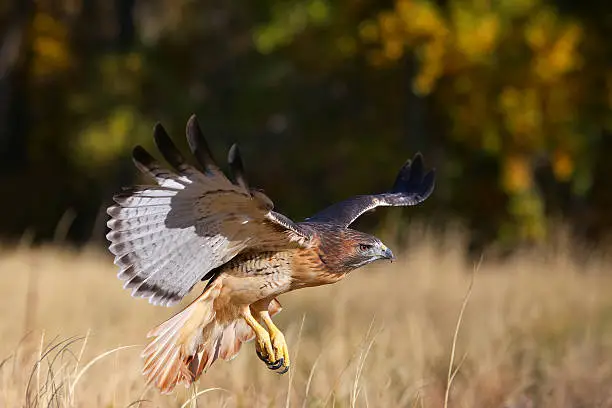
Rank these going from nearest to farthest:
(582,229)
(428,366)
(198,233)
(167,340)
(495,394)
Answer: (198,233), (167,340), (495,394), (428,366), (582,229)

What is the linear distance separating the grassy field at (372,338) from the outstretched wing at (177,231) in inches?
11.4

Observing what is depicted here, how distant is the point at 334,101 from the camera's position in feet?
53.2

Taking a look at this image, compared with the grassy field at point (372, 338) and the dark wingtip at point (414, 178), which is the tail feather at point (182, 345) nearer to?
the grassy field at point (372, 338)

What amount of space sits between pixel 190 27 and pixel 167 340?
1575 cm

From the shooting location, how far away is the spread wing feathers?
4926mm

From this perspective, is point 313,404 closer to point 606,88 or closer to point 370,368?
point 370,368

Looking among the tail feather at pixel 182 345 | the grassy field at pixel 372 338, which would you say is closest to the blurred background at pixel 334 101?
the grassy field at pixel 372 338

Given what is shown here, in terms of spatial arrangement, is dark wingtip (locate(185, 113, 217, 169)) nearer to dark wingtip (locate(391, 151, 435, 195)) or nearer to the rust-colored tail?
the rust-colored tail

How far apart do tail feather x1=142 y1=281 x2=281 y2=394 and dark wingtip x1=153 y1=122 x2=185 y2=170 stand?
78 cm

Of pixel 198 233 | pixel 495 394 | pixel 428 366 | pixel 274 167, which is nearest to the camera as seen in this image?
pixel 198 233

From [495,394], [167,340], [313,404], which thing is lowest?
[495,394]

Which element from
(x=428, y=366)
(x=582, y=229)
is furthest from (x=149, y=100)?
(x=428, y=366)

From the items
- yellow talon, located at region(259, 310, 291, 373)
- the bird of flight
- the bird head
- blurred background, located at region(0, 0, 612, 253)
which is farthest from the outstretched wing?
blurred background, located at region(0, 0, 612, 253)

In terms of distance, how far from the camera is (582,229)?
49.1 ft
